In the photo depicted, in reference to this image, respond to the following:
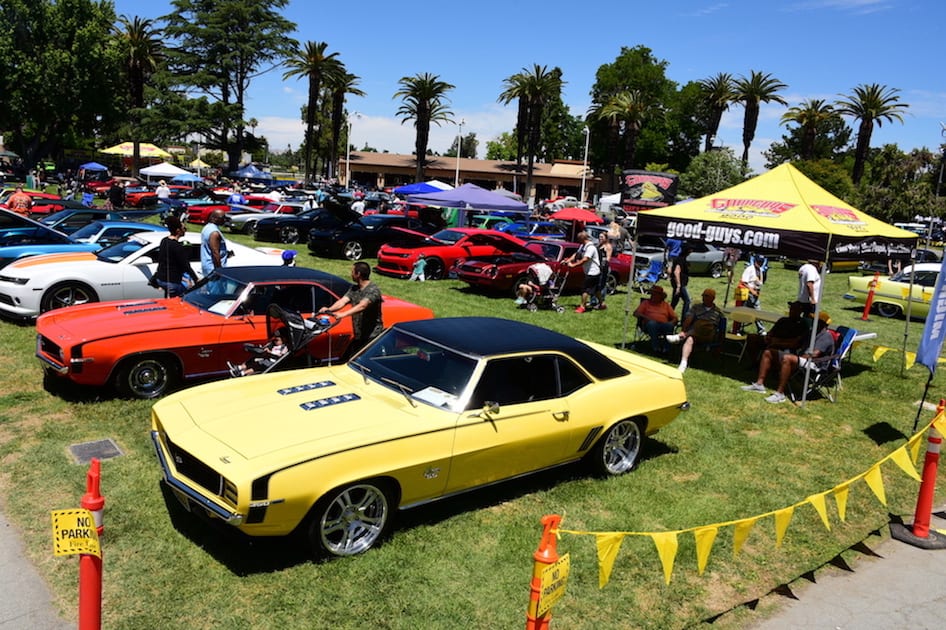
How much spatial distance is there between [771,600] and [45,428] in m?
6.51

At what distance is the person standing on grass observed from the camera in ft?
47.3

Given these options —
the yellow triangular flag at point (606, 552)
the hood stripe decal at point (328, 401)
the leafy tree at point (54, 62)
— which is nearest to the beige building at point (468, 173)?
the leafy tree at point (54, 62)

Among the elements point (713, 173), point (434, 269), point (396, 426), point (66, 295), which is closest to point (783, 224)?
point (396, 426)

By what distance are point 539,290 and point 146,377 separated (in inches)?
348

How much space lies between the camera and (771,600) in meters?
4.78

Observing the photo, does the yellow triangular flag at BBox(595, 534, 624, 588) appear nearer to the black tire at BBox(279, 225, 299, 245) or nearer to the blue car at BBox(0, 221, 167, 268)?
the blue car at BBox(0, 221, 167, 268)

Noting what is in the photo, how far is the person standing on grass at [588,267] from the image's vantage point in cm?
1441

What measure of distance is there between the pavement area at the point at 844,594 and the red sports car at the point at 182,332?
87.4 inches

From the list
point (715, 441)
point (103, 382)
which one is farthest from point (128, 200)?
point (715, 441)

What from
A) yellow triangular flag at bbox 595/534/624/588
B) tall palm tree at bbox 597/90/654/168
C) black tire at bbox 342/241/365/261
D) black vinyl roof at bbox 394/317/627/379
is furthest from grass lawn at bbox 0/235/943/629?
tall palm tree at bbox 597/90/654/168

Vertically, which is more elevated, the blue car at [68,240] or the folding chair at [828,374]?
the blue car at [68,240]

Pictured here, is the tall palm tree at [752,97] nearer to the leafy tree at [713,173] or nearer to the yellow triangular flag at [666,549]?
the leafy tree at [713,173]

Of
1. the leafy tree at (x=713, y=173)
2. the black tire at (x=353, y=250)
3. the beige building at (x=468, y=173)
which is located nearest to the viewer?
the black tire at (x=353, y=250)

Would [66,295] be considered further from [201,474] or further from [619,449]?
[619,449]
